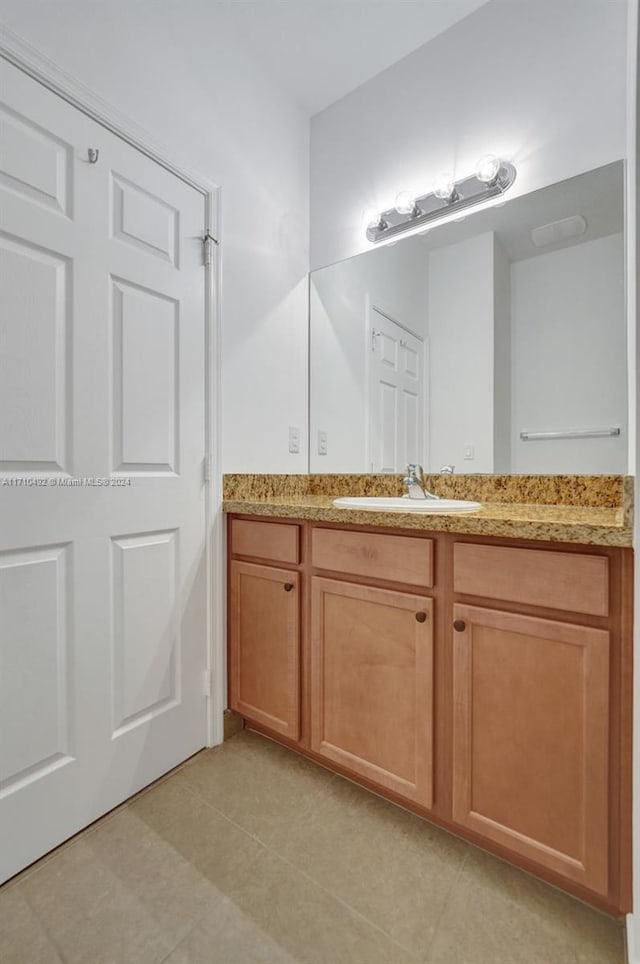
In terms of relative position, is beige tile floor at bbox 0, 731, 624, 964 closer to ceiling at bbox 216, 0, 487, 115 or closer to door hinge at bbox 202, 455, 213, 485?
door hinge at bbox 202, 455, 213, 485

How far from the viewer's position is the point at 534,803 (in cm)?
103

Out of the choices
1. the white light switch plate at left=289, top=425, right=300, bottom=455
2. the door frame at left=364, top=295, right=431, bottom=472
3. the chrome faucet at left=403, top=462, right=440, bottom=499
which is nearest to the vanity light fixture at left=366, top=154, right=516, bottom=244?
the door frame at left=364, top=295, right=431, bottom=472

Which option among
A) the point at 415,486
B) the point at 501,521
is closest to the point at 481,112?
the point at 415,486

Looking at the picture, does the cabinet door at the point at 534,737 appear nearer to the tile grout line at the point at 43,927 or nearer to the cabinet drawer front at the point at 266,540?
the cabinet drawer front at the point at 266,540

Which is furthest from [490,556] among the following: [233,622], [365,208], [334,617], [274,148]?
[274,148]

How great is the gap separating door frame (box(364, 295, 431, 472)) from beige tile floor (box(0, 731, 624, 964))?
48.2 inches

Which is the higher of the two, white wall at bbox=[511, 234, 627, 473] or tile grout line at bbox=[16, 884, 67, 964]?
white wall at bbox=[511, 234, 627, 473]

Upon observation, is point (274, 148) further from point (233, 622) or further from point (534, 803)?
point (534, 803)

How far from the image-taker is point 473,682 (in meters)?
1.11

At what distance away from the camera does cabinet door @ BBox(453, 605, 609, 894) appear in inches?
37.4

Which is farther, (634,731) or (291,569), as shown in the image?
(291,569)

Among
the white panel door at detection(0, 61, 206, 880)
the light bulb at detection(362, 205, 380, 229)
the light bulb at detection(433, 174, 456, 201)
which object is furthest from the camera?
the light bulb at detection(362, 205, 380, 229)

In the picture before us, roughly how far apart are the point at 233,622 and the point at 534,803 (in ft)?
3.47

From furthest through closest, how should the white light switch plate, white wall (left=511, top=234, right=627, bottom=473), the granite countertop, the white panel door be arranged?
1. the white light switch plate
2. white wall (left=511, top=234, right=627, bottom=473)
3. the white panel door
4. the granite countertop
